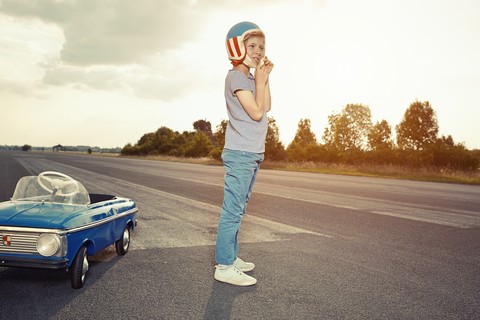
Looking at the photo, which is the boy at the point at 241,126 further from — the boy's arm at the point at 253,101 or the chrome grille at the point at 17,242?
the chrome grille at the point at 17,242

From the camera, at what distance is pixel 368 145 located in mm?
60188

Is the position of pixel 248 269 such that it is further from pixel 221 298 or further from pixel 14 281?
pixel 14 281

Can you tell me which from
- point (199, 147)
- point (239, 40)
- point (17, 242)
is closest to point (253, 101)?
point (239, 40)

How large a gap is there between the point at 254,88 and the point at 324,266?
226 centimetres

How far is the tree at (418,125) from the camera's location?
5494 cm

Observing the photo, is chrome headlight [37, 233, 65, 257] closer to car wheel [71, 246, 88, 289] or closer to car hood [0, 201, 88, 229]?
car hood [0, 201, 88, 229]

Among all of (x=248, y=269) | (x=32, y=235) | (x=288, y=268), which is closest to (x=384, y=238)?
(x=288, y=268)

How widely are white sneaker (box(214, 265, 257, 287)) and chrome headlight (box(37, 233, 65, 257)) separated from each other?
1454 mm

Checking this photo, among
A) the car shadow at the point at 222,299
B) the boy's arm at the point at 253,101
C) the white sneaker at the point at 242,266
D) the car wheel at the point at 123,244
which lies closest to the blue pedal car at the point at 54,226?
the car wheel at the point at 123,244

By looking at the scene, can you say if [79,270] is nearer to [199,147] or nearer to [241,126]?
[241,126]

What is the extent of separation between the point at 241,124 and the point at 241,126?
22 mm

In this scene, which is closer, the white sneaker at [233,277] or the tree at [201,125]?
the white sneaker at [233,277]

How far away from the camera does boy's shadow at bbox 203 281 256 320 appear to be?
3073 millimetres

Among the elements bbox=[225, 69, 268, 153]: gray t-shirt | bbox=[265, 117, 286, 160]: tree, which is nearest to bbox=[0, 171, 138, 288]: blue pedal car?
bbox=[225, 69, 268, 153]: gray t-shirt
